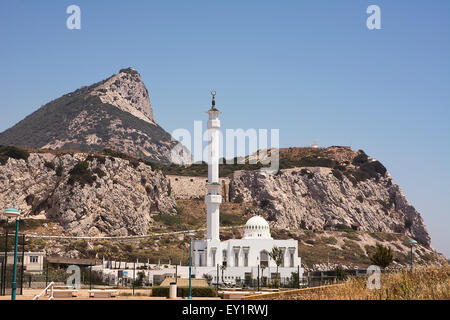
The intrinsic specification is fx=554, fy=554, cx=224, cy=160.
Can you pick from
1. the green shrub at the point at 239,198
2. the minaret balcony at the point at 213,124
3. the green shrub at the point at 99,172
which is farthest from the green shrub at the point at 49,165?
the minaret balcony at the point at 213,124

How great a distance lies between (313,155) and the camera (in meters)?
194

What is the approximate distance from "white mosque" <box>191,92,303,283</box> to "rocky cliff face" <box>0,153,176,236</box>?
3134cm

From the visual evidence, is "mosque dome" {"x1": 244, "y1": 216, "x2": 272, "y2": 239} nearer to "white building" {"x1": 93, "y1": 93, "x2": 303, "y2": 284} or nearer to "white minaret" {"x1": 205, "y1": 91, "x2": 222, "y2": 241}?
"white building" {"x1": 93, "y1": 93, "x2": 303, "y2": 284}

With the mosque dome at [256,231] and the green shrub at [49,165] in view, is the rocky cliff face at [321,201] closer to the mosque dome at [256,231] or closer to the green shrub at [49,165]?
the mosque dome at [256,231]

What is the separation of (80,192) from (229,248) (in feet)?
134

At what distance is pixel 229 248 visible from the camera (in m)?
90.4

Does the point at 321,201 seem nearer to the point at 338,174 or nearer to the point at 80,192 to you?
the point at 338,174

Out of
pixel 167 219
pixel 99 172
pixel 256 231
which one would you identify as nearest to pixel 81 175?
pixel 99 172

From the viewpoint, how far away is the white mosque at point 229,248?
84.9m

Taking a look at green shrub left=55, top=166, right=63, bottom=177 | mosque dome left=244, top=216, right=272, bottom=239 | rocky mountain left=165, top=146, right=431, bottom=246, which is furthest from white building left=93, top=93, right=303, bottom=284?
rocky mountain left=165, top=146, right=431, bottom=246

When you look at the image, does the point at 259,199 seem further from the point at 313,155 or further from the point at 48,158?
the point at 48,158

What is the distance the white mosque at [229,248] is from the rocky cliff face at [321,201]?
53.0 m

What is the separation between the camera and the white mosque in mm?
84938
